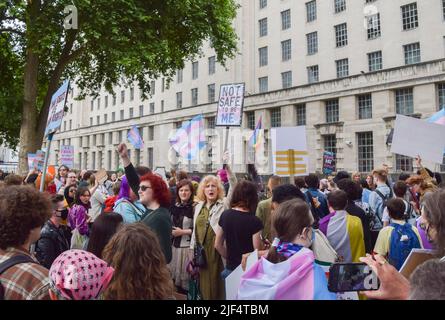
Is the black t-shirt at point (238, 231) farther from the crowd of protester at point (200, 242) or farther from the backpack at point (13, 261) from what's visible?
the backpack at point (13, 261)

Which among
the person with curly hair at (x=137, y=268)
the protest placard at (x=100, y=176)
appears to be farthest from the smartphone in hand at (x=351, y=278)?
the protest placard at (x=100, y=176)

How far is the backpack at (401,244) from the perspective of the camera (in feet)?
14.8

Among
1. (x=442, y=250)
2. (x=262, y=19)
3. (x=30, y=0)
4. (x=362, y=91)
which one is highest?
(x=262, y=19)

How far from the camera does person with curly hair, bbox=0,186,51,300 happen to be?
7.04 ft

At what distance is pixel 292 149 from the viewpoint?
808 centimetres

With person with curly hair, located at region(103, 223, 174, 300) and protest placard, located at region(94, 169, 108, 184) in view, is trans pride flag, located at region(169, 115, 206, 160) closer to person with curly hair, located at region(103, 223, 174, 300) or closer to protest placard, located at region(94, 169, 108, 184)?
protest placard, located at region(94, 169, 108, 184)

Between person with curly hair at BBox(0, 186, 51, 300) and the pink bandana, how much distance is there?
18 cm

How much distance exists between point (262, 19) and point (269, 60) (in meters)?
4.68

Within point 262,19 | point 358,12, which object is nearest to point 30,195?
point 358,12

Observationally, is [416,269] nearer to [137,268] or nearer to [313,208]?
[137,268]

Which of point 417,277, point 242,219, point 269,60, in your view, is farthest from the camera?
point 269,60

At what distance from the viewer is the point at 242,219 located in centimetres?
428

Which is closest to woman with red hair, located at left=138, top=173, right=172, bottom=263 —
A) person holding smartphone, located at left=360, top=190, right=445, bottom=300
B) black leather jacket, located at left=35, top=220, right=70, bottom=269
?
black leather jacket, located at left=35, top=220, right=70, bottom=269
